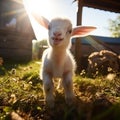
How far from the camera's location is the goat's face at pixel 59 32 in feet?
14.9

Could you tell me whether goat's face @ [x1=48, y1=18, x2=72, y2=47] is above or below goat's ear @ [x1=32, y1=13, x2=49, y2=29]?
below

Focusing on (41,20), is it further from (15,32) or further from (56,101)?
(15,32)

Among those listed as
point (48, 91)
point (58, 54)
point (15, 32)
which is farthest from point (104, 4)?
point (15, 32)

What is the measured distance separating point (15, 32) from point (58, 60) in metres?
14.9

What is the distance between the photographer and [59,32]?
4508 millimetres

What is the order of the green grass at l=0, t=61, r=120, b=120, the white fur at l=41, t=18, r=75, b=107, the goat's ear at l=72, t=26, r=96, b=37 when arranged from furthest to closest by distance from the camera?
the goat's ear at l=72, t=26, r=96, b=37
the white fur at l=41, t=18, r=75, b=107
the green grass at l=0, t=61, r=120, b=120

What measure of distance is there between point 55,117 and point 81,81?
272cm

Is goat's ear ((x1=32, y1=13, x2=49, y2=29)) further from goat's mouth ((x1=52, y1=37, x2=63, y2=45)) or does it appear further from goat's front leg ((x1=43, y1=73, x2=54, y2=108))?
goat's front leg ((x1=43, y1=73, x2=54, y2=108))

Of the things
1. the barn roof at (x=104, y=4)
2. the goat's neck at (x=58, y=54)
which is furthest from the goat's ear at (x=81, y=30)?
the barn roof at (x=104, y=4)

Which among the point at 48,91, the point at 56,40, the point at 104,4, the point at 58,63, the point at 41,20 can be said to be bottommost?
the point at 48,91

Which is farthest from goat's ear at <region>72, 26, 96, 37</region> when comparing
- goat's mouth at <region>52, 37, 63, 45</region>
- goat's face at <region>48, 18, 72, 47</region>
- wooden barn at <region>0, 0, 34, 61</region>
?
wooden barn at <region>0, 0, 34, 61</region>

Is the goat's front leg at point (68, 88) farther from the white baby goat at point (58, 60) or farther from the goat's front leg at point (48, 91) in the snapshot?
the goat's front leg at point (48, 91)

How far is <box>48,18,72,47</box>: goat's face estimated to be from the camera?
179 inches

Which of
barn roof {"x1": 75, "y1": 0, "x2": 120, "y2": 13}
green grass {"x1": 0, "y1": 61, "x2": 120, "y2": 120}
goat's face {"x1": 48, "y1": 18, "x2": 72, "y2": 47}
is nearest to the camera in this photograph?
green grass {"x1": 0, "y1": 61, "x2": 120, "y2": 120}
